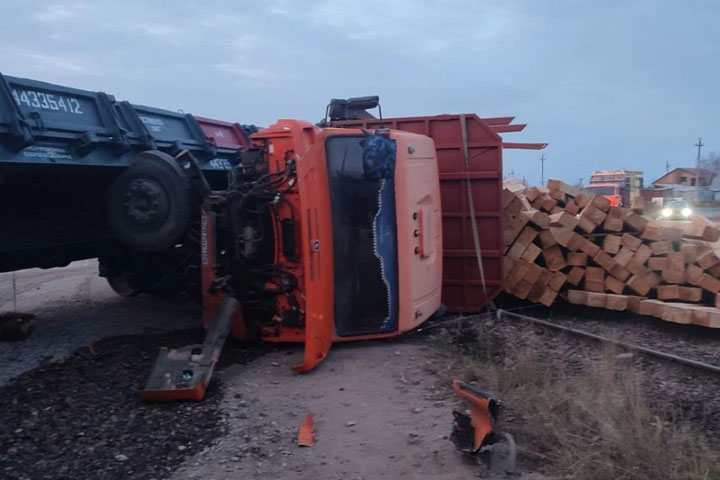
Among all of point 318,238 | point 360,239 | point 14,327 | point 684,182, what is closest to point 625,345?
point 360,239

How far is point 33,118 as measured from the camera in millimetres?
6473

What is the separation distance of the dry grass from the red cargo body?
2.94 m

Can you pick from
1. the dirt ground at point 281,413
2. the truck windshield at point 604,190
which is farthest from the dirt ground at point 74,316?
the truck windshield at point 604,190

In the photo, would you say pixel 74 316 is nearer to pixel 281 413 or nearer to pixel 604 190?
pixel 281 413

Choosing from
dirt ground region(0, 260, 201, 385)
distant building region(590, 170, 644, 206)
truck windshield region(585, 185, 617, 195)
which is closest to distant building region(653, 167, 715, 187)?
distant building region(590, 170, 644, 206)

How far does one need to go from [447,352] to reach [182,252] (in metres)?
3.44

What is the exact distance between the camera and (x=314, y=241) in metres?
6.49

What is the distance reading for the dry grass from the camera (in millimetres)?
4152

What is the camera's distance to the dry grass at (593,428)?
13.6 ft

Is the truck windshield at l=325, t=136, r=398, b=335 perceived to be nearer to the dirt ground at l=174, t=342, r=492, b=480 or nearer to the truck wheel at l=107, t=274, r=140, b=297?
the dirt ground at l=174, t=342, r=492, b=480

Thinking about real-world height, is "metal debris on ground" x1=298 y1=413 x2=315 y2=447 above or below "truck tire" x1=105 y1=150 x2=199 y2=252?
below

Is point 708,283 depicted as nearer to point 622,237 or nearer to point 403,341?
point 622,237

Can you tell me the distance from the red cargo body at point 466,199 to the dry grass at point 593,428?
2.94 m

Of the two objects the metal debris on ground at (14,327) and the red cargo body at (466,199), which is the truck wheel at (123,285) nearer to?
the metal debris on ground at (14,327)
